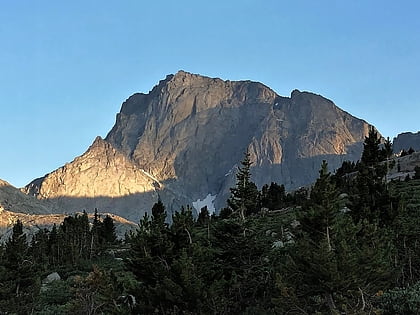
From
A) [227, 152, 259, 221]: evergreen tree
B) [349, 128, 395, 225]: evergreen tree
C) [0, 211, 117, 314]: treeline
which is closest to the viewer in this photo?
[349, 128, 395, 225]: evergreen tree

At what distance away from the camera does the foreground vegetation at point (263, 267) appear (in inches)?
738

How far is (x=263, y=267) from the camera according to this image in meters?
26.9

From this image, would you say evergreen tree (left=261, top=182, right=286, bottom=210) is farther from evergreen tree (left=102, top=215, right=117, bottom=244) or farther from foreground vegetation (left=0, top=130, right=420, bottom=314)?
foreground vegetation (left=0, top=130, right=420, bottom=314)

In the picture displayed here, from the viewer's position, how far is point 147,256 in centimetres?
2238

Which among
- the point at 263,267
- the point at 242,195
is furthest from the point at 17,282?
the point at 263,267

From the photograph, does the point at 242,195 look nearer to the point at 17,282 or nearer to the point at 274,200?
the point at 17,282

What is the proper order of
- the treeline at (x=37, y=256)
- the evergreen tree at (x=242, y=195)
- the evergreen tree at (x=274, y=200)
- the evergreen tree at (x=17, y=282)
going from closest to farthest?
1. the evergreen tree at (x=17, y=282)
2. the treeline at (x=37, y=256)
3. the evergreen tree at (x=242, y=195)
4. the evergreen tree at (x=274, y=200)

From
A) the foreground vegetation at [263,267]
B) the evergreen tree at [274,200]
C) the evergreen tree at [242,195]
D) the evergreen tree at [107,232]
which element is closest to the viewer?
the foreground vegetation at [263,267]

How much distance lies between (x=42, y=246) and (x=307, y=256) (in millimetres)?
58928

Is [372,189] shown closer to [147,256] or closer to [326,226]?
[326,226]

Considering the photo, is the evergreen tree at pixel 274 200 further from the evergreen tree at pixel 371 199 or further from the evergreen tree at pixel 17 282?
the evergreen tree at pixel 17 282

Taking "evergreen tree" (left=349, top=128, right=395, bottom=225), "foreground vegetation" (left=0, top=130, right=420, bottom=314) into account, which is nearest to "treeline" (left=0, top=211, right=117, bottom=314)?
"foreground vegetation" (left=0, top=130, right=420, bottom=314)

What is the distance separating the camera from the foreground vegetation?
18.8m

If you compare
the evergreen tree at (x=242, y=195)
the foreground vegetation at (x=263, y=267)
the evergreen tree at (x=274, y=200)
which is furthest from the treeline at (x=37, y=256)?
the evergreen tree at (x=274, y=200)
